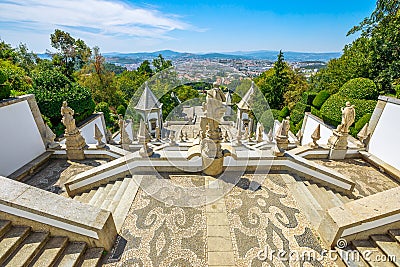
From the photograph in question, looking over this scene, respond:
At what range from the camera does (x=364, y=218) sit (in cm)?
347

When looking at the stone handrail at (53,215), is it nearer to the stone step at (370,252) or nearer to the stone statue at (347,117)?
the stone step at (370,252)

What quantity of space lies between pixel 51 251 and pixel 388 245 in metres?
6.14

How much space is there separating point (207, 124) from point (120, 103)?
1813 centimetres

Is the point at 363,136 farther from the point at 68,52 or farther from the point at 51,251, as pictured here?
the point at 68,52

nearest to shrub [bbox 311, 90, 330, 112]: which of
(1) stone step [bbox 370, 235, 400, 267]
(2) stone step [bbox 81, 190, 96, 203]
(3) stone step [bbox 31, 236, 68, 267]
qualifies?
(1) stone step [bbox 370, 235, 400, 267]

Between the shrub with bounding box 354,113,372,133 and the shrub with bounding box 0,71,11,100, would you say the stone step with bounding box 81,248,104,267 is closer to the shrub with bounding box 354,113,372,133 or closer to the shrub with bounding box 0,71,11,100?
the shrub with bounding box 0,71,11,100

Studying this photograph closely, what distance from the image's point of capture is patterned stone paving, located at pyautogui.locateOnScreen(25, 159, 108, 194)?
6.33 m

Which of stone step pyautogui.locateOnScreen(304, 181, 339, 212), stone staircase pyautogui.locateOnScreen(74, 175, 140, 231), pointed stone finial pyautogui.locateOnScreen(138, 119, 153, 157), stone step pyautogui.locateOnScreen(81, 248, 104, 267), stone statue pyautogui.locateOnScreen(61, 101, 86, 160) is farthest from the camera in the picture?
stone statue pyautogui.locateOnScreen(61, 101, 86, 160)

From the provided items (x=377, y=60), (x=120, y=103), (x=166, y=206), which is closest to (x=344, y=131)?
(x=166, y=206)

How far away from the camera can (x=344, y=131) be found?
755cm

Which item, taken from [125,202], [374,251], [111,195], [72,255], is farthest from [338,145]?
[72,255]

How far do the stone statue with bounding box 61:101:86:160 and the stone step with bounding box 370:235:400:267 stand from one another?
935 centimetres

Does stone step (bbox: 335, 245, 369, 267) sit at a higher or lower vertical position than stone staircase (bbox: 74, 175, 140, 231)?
higher

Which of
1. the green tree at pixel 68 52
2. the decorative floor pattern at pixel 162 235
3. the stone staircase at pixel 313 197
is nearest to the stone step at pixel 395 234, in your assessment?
the stone staircase at pixel 313 197
